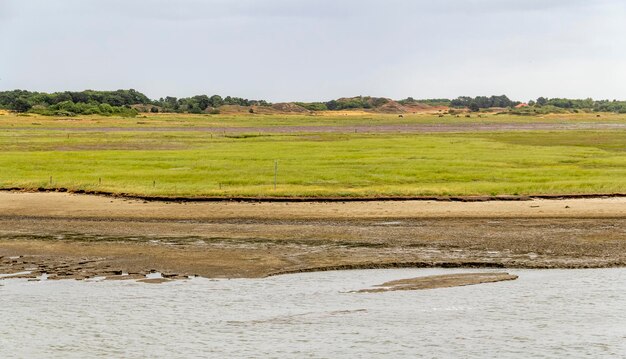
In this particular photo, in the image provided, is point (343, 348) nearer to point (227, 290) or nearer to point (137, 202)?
point (227, 290)

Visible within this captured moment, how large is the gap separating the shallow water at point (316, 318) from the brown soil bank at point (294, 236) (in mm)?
1434

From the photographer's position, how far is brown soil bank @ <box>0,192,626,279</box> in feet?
76.7

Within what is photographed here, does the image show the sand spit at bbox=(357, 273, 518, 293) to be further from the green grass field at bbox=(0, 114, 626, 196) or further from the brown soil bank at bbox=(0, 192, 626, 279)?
the green grass field at bbox=(0, 114, 626, 196)

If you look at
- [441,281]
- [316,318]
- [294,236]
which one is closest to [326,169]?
[294,236]

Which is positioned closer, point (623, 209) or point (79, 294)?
point (79, 294)

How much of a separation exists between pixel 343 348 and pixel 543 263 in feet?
27.7

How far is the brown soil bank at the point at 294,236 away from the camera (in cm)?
2339

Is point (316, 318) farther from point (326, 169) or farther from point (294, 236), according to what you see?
point (326, 169)

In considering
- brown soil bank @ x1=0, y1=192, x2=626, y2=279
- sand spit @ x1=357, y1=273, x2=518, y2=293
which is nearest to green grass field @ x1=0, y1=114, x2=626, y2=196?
brown soil bank @ x1=0, y1=192, x2=626, y2=279

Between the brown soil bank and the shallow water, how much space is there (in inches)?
56.4

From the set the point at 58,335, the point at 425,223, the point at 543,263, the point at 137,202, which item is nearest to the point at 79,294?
the point at 58,335

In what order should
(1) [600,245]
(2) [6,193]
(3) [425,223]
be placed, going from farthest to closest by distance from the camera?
(2) [6,193]
(3) [425,223]
(1) [600,245]

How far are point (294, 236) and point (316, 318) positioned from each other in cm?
934

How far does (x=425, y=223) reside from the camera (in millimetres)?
29797
